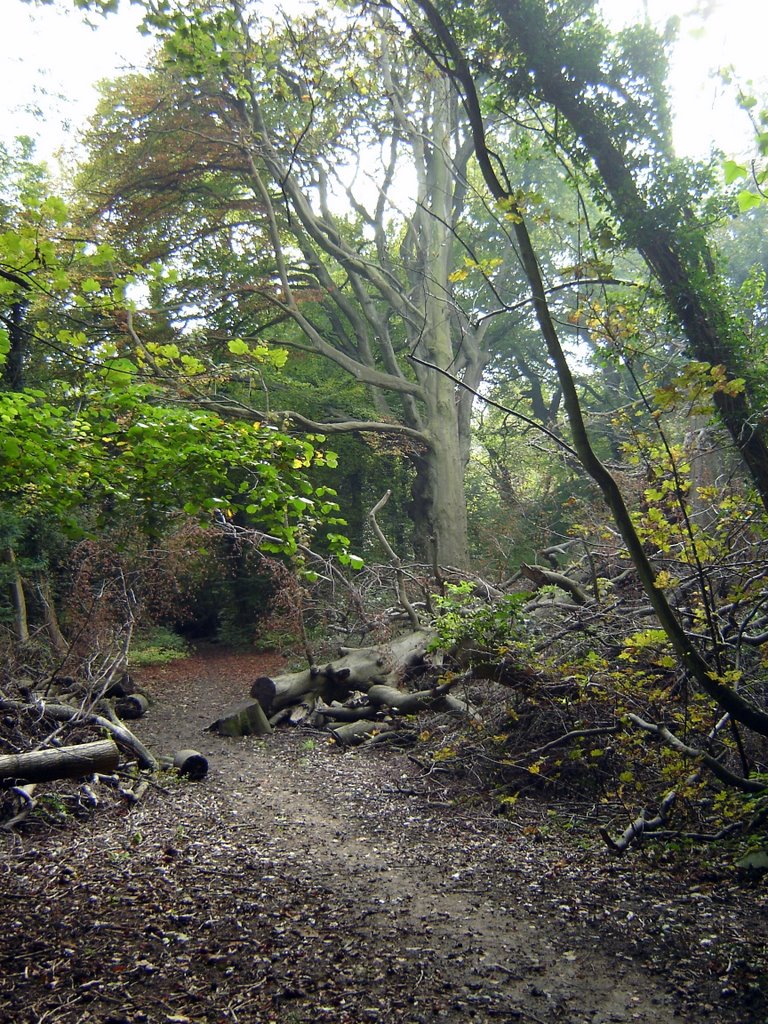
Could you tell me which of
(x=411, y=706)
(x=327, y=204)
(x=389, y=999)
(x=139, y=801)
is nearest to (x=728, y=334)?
(x=411, y=706)

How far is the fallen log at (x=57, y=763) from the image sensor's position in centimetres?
412

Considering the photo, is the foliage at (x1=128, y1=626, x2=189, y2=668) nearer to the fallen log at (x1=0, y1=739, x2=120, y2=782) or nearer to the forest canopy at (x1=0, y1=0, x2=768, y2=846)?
the forest canopy at (x1=0, y1=0, x2=768, y2=846)

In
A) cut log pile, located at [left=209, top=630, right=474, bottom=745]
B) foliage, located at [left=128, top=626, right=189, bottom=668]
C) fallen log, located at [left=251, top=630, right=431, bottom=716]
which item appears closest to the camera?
cut log pile, located at [left=209, top=630, right=474, bottom=745]

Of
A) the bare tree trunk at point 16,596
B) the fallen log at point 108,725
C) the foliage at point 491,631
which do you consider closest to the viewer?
the foliage at point 491,631

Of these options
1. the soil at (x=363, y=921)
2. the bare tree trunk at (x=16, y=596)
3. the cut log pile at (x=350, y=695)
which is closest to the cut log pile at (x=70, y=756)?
the soil at (x=363, y=921)

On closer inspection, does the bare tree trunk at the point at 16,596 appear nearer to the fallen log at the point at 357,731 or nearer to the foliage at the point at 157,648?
the foliage at the point at 157,648

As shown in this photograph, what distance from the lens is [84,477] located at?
13.6ft

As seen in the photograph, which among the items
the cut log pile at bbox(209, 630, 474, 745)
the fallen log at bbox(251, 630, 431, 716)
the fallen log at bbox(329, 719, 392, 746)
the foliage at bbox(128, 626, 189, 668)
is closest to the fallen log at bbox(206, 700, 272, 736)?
the cut log pile at bbox(209, 630, 474, 745)

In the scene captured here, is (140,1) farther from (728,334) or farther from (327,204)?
(327,204)

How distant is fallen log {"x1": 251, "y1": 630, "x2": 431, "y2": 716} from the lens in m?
9.12

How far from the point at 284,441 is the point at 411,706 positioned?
14.9 ft

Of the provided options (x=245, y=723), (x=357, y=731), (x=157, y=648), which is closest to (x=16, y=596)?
(x=157, y=648)

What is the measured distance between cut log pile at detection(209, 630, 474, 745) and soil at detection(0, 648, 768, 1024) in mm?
2171

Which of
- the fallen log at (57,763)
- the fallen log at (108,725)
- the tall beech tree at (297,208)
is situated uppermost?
the tall beech tree at (297,208)
